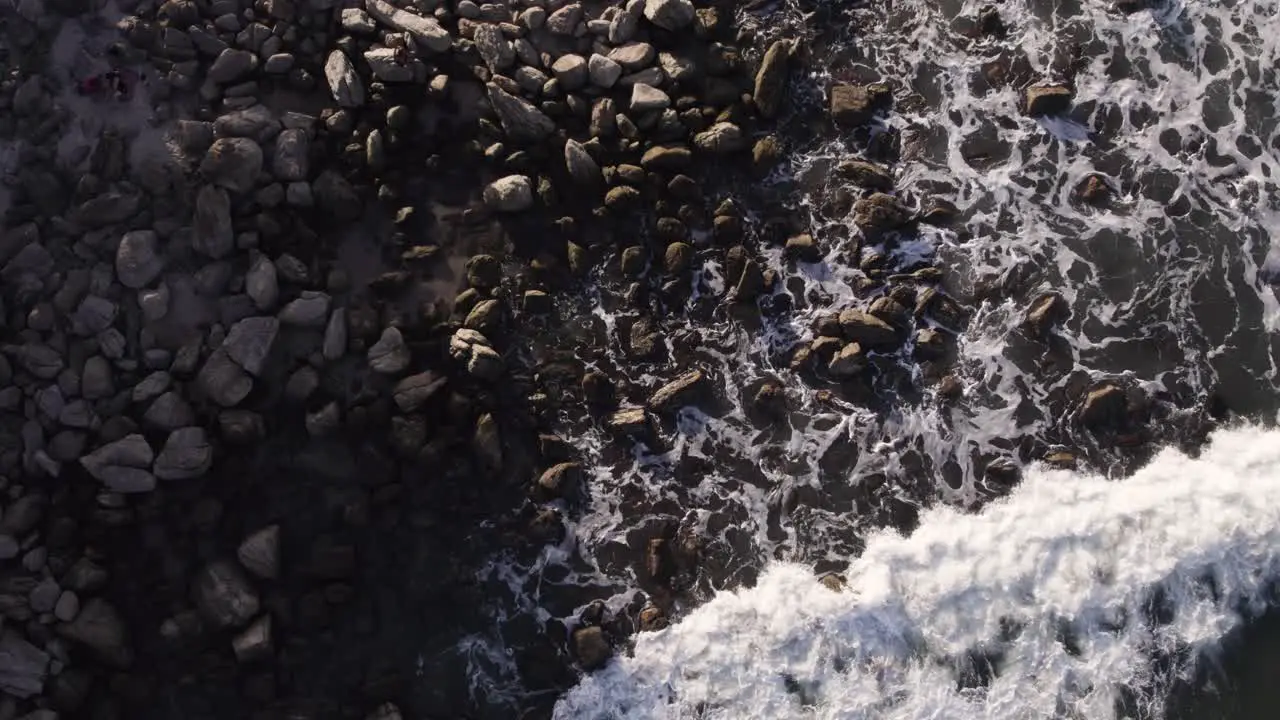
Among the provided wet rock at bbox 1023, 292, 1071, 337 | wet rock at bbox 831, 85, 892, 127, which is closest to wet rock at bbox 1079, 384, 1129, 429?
wet rock at bbox 1023, 292, 1071, 337

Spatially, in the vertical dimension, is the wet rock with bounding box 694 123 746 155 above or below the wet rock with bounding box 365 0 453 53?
below

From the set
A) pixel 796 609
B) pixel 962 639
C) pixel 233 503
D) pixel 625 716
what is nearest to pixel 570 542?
pixel 625 716

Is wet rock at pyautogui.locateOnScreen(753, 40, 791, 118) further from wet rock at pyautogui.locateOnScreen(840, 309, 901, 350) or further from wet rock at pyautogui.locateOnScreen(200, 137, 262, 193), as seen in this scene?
wet rock at pyautogui.locateOnScreen(200, 137, 262, 193)

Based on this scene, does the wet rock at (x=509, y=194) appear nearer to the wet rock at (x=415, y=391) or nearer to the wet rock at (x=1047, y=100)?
the wet rock at (x=415, y=391)

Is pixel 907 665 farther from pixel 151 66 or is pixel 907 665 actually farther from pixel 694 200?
pixel 151 66

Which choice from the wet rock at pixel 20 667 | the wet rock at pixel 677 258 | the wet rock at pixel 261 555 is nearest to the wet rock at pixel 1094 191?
the wet rock at pixel 677 258
